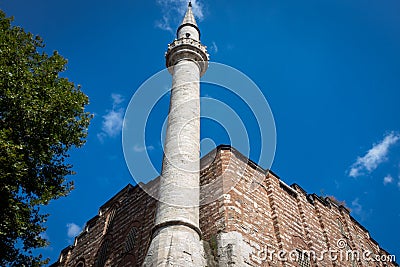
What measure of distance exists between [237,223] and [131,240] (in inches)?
159

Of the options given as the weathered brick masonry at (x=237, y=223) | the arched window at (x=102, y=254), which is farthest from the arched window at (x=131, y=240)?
the arched window at (x=102, y=254)

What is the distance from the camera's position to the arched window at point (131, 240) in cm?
1068

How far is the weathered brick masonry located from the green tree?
308 centimetres

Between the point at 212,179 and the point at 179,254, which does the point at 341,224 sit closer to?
the point at 212,179

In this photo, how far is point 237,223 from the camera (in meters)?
8.40

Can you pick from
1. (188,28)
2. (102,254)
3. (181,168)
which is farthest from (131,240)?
(188,28)

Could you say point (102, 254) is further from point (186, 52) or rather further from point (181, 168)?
point (186, 52)

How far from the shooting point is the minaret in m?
6.59

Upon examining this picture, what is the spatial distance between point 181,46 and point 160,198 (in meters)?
5.24

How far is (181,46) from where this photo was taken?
11070 mm

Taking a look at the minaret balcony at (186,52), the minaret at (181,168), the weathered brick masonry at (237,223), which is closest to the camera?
the minaret at (181,168)

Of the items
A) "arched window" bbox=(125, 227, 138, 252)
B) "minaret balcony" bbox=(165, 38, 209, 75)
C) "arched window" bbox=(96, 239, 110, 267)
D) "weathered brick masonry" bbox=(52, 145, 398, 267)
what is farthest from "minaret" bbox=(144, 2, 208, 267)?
"arched window" bbox=(96, 239, 110, 267)

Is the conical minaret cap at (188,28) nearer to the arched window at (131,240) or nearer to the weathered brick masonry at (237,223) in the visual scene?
the weathered brick masonry at (237,223)

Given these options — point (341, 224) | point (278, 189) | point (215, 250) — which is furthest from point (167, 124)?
point (341, 224)
